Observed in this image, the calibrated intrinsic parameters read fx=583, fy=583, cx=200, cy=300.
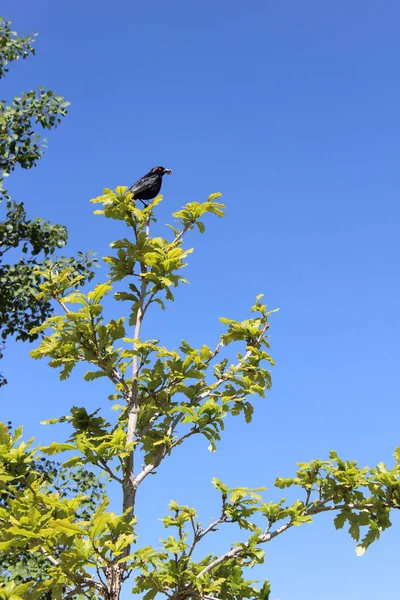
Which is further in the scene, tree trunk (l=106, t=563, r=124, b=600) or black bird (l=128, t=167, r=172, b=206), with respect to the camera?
black bird (l=128, t=167, r=172, b=206)

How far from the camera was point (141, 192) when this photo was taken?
8539 millimetres

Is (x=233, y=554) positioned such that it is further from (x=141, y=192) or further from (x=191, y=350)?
(x=141, y=192)

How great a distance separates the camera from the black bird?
8.53m

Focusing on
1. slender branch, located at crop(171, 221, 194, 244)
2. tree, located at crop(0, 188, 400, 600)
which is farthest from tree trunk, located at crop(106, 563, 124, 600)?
slender branch, located at crop(171, 221, 194, 244)

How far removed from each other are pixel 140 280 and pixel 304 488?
3382mm

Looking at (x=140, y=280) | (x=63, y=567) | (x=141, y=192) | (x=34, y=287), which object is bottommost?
(x=63, y=567)

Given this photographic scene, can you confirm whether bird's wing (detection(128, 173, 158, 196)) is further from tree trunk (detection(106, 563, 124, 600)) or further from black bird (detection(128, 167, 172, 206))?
tree trunk (detection(106, 563, 124, 600))

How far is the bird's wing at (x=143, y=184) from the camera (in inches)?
335

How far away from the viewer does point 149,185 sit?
8.61 m

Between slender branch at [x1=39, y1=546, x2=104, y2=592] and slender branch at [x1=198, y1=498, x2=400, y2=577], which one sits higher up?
slender branch at [x1=198, y1=498, x2=400, y2=577]

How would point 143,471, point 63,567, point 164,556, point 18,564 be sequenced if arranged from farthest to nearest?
→ point 18,564, point 143,471, point 164,556, point 63,567

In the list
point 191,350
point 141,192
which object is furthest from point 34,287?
point 191,350

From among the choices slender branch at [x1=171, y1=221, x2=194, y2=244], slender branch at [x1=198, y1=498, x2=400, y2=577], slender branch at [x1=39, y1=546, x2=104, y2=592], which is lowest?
slender branch at [x1=39, y1=546, x2=104, y2=592]

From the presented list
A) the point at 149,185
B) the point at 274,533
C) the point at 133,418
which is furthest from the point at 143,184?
the point at 274,533
